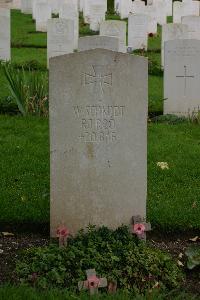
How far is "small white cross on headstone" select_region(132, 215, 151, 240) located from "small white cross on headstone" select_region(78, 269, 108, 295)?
58 cm

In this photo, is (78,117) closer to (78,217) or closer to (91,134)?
(91,134)

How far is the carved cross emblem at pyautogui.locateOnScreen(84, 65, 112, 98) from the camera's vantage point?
17.1 feet

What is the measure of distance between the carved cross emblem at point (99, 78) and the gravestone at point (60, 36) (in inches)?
343

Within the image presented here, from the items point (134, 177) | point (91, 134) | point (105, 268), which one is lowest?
point (105, 268)

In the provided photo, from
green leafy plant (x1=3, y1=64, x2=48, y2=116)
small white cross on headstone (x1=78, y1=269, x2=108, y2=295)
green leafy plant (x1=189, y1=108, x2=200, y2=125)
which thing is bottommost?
small white cross on headstone (x1=78, y1=269, x2=108, y2=295)

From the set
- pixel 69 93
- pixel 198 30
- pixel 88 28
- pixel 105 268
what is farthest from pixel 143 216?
pixel 88 28

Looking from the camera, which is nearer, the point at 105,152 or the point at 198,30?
the point at 105,152

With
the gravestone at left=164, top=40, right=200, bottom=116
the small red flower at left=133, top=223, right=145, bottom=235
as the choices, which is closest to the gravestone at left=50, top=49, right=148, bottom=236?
the small red flower at left=133, top=223, right=145, bottom=235

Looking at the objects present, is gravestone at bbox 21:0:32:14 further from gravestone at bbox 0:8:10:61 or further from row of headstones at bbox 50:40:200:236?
row of headstones at bbox 50:40:200:236

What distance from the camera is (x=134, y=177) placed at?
5.37 m

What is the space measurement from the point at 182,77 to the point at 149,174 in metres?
3.96

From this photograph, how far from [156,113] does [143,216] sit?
18.1 ft

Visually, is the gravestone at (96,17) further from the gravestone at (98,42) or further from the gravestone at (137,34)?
the gravestone at (98,42)

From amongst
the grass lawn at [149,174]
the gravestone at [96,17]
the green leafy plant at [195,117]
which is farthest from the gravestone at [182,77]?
the gravestone at [96,17]
